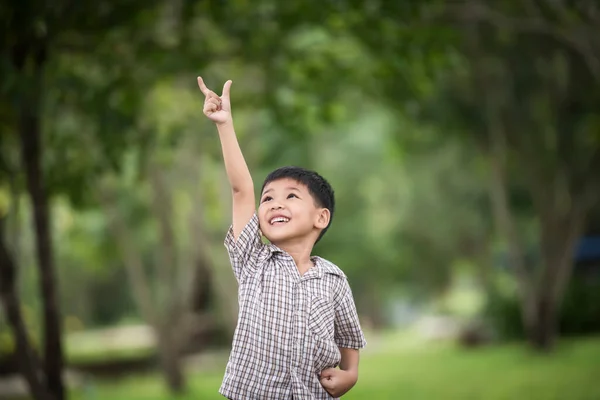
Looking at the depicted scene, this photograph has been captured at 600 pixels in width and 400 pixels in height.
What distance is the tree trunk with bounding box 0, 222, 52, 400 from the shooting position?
7.84 m

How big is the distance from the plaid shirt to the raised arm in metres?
0.05

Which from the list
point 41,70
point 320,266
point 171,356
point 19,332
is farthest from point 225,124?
point 171,356

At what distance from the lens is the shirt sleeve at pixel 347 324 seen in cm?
327

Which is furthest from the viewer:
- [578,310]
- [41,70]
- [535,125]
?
[578,310]

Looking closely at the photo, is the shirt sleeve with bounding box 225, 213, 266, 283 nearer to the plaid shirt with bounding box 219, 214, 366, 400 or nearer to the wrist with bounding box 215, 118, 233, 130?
the plaid shirt with bounding box 219, 214, 366, 400

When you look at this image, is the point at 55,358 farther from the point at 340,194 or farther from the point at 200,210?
the point at 340,194

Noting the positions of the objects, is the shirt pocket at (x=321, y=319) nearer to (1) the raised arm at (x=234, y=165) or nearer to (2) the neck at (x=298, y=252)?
(2) the neck at (x=298, y=252)

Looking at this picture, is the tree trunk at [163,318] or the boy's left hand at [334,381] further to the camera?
the tree trunk at [163,318]

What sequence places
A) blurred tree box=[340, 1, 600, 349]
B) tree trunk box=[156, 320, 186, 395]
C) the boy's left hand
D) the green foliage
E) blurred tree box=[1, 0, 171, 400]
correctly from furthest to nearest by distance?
the green foliage < blurred tree box=[340, 1, 600, 349] < tree trunk box=[156, 320, 186, 395] < blurred tree box=[1, 0, 171, 400] < the boy's left hand

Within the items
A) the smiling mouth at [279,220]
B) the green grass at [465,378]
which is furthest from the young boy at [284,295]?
the green grass at [465,378]

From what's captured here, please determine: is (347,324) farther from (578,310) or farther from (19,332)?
(578,310)

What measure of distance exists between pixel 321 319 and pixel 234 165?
575 mm

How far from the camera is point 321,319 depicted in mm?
3143

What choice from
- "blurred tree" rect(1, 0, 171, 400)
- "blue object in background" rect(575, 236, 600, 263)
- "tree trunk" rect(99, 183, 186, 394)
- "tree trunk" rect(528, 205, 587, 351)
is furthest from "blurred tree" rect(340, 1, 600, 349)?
"blue object in background" rect(575, 236, 600, 263)
